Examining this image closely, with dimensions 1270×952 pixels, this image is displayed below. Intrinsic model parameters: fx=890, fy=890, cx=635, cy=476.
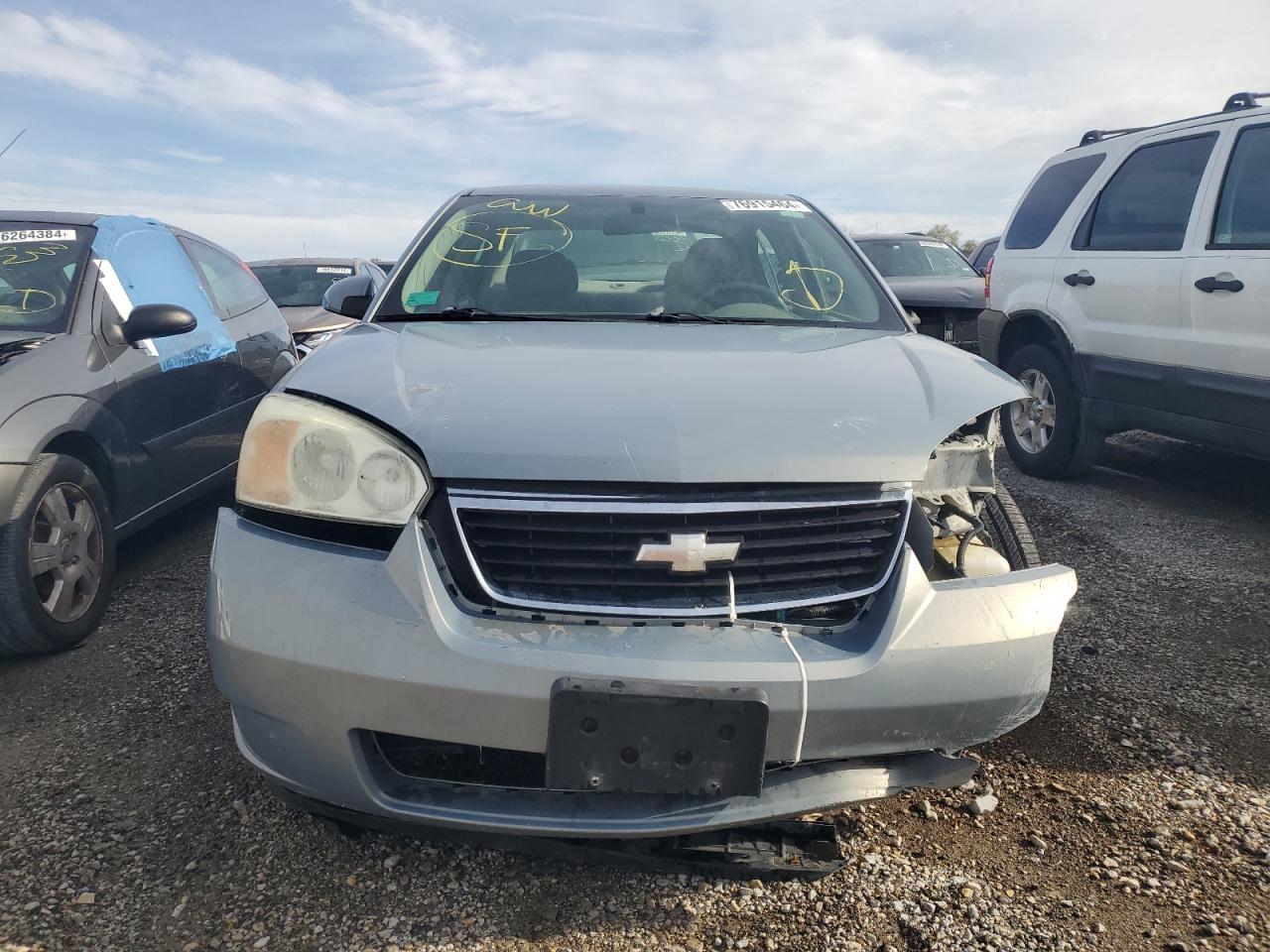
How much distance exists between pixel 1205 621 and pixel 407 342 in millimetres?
2916

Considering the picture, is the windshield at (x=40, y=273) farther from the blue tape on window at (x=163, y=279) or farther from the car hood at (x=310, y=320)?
the car hood at (x=310, y=320)

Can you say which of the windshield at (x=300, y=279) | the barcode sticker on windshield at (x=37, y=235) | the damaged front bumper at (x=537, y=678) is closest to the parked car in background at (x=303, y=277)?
the windshield at (x=300, y=279)

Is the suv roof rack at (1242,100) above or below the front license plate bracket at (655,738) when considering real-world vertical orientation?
→ above

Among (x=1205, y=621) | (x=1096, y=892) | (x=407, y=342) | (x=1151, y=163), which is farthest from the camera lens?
(x=1151, y=163)

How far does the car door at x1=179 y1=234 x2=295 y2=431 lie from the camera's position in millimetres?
4598

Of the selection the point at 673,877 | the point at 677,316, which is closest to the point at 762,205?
the point at 677,316

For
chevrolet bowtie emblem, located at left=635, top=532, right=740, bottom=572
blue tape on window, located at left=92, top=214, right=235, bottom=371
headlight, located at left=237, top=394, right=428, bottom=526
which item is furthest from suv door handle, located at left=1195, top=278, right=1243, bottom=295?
blue tape on window, located at left=92, top=214, right=235, bottom=371

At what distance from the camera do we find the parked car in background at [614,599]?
158 cm

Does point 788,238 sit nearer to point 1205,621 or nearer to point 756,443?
point 756,443

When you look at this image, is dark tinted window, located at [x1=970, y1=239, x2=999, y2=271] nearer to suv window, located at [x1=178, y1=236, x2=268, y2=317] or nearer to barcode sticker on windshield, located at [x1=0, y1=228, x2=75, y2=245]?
suv window, located at [x1=178, y1=236, x2=268, y2=317]

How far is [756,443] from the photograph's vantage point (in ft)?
5.69

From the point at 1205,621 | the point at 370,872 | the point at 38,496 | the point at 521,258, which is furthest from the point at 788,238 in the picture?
the point at 38,496

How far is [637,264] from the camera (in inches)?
116

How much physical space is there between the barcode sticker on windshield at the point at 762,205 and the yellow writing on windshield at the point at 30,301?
8.60ft
